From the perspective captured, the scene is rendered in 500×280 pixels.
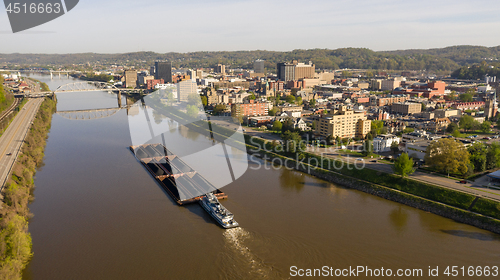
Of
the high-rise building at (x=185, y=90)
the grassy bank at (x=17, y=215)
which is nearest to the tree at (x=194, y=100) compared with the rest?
the high-rise building at (x=185, y=90)

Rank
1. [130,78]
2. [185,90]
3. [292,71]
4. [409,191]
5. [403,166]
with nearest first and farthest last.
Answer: [409,191] → [403,166] → [185,90] → [130,78] → [292,71]

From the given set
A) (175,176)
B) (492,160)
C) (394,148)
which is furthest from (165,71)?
(492,160)

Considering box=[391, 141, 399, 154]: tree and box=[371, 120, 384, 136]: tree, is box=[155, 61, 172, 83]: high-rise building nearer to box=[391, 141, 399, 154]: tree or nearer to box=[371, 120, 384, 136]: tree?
box=[371, 120, 384, 136]: tree

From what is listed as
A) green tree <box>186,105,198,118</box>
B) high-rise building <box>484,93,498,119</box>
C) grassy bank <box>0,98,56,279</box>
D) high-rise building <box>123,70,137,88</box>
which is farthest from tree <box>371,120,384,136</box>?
high-rise building <box>123,70,137,88</box>

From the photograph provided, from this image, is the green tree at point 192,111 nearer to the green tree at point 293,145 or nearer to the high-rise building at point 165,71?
the green tree at point 293,145

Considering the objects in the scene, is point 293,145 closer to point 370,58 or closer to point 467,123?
point 467,123
